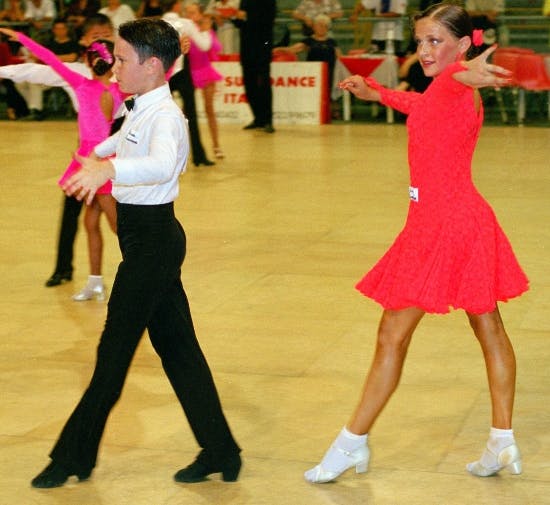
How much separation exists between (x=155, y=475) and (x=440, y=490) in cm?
110

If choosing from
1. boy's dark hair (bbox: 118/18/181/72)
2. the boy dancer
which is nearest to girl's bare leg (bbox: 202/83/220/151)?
the boy dancer

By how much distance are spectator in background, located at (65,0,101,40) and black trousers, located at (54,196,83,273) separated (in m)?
10.5

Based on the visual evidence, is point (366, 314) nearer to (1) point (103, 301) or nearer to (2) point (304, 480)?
(1) point (103, 301)

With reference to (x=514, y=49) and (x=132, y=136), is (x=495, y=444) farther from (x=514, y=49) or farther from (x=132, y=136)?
(x=514, y=49)

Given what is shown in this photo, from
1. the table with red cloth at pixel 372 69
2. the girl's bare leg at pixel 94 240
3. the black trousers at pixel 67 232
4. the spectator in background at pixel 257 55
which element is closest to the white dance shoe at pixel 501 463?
the girl's bare leg at pixel 94 240

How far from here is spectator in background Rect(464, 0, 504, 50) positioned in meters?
16.4

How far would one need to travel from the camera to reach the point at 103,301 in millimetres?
7332

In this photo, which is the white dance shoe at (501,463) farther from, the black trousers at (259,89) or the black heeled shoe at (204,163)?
the black trousers at (259,89)

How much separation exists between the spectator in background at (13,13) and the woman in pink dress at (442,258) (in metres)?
15.9

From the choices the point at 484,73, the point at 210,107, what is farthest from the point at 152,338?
the point at 210,107

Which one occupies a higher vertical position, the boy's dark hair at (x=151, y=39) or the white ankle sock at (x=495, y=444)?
the boy's dark hair at (x=151, y=39)

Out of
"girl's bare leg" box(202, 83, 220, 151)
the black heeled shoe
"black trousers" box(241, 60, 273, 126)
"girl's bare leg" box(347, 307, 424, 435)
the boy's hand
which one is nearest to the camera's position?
the boy's hand

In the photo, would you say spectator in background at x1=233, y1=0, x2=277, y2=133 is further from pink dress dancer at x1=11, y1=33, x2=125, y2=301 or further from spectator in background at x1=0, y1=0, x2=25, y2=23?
pink dress dancer at x1=11, y1=33, x2=125, y2=301

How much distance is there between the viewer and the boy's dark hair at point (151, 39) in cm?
423
